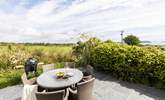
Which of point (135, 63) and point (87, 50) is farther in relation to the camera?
point (87, 50)

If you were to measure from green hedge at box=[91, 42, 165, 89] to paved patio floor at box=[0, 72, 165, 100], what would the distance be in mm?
339

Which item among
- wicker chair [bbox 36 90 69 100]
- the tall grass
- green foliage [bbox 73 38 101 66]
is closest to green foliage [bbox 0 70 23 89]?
the tall grass

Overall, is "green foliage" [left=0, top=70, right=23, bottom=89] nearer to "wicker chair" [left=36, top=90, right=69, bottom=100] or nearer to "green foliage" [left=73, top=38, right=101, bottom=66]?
"green foliage" [left=73, top=38, right=101, bottom=66]

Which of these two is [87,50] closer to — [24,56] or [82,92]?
[24,56]

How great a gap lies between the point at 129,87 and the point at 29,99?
393 centimetres

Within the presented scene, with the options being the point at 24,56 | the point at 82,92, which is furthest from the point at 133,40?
the point at 82,92

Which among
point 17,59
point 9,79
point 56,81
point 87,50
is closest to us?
point 56,81

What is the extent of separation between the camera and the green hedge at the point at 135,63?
274 inches

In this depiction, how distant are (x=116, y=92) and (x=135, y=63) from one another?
5.43 feet

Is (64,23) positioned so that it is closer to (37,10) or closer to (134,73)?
(37,10)

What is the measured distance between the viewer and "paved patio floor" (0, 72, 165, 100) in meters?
6.36

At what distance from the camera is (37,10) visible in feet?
38.7

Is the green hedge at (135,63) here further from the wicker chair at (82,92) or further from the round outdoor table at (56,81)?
the wicker chair at (82,92)

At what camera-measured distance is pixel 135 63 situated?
25.4 feet
